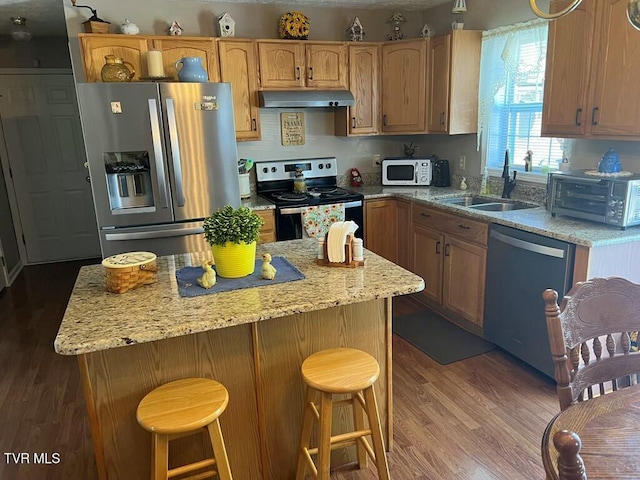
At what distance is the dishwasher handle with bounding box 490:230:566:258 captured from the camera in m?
2.44

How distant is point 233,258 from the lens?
5.99ft

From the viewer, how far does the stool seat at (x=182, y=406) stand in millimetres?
1422

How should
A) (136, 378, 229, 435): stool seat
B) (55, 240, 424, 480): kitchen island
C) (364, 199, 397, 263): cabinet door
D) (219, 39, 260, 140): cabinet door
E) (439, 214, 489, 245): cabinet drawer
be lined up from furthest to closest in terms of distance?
(364, 199, 397, 263): cabinet door
(219, 39, 260, 140): cabinet door
(439, 214, 489, 245): cabinet drawer
(55, 240, 424, 480): kitchen island
(136, 378, 229, 435): stool seat

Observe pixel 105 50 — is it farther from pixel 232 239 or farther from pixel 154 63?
pixel 232 239

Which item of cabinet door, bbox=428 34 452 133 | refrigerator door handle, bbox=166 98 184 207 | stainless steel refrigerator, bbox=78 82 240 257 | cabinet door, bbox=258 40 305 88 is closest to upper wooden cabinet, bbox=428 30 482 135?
cabinet door, bbox=428 34 452 133

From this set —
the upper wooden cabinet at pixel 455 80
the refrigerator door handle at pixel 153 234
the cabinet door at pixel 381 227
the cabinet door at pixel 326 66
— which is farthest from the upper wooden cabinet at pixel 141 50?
the upper wooden cabinet at pixel 455 80

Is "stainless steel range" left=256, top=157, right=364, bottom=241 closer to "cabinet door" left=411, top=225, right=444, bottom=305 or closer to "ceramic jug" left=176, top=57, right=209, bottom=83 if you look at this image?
"cabinet door" left=411, top=225, right=444, bottom=305

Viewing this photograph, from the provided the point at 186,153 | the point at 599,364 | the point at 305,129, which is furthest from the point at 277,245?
the point at 305,129

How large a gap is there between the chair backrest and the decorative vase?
1079 millimetres

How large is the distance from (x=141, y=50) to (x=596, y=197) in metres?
3.14

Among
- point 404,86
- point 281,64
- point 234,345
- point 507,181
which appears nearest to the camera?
point 234,345

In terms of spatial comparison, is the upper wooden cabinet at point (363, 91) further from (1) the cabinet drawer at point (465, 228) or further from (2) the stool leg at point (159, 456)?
(2) the stool leg at point (159, 456)

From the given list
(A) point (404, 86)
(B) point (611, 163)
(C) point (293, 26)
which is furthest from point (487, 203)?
(C) point (293, 26)

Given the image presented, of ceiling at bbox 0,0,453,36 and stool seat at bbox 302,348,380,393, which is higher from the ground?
ceiling at bbox 0,0,453,36
